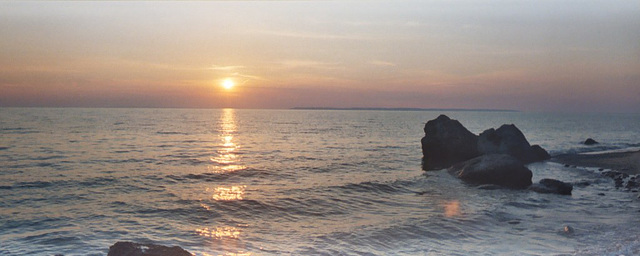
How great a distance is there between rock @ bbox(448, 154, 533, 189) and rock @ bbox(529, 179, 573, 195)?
108cm

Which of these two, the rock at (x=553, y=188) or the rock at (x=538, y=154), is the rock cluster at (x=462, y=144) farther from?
the rock at (x=553, y=188)

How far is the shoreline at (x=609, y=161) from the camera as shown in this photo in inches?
1203

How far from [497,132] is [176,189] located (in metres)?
25.1

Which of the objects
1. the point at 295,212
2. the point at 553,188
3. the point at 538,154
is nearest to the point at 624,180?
the point at 553,188

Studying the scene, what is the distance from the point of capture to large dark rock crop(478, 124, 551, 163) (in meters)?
34.0

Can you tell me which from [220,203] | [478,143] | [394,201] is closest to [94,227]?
[220,203]

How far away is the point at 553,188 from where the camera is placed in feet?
70.5

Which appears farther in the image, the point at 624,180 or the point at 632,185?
the point at 624,180

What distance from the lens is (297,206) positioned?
61.4 feet

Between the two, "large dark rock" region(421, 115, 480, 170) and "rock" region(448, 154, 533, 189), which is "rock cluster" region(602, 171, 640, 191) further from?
"large dark rock" region(421, 115, 480, 170)

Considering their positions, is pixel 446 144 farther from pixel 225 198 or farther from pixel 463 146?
pixel 225 198

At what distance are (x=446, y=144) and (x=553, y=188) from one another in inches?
541

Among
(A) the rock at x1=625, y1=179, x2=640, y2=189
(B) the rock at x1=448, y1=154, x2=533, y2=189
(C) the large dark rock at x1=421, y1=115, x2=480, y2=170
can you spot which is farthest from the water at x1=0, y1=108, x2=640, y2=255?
(C) the large dark rock at x1=421, y1=115, x2=480, y2=170

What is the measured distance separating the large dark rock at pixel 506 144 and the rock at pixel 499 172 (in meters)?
7.99
